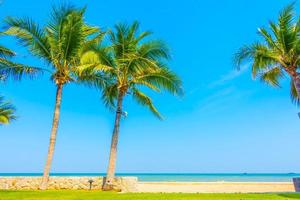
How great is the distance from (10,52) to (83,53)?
332cm

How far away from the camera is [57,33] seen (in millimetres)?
15852

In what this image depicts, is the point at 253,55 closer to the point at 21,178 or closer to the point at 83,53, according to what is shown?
the point at 83,53

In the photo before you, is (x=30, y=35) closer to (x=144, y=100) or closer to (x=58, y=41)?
(x=58, y=41)

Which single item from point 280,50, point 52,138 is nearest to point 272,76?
point 280,50

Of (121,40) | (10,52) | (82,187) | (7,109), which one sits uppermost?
(121,40)

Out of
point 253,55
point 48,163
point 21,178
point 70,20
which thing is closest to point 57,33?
point 70,20

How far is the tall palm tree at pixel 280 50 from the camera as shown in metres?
14.6

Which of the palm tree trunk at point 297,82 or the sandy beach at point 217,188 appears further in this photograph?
the sandy beach at point 217,188

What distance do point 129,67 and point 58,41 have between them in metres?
3.45

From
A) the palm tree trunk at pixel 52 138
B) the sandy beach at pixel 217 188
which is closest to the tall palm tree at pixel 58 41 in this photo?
the palm tree trunk at pixel 52 138

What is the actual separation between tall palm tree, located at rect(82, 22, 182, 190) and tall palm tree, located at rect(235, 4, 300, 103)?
3678 millimetres

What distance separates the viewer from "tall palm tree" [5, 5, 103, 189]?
1559cm

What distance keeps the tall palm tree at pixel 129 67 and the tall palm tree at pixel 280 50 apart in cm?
368

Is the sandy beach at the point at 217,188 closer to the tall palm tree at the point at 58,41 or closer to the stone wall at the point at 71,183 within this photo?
the stone wall at the point at 71,183
